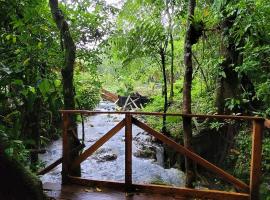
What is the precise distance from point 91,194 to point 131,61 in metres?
5.45

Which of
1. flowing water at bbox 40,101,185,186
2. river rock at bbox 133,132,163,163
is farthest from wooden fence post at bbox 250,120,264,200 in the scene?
river rock at bbox 133,132,163,163

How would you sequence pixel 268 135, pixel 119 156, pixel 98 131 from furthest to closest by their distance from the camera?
pixel 98 131 → pixel 119 156 → pixel 268 135

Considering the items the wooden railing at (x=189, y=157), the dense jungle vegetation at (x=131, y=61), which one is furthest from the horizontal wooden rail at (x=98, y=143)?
the dense jungle vegetation at (x=131, y=61)

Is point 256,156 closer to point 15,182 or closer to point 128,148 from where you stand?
point 128,148

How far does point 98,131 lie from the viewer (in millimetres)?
11680

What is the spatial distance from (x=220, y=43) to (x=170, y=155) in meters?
2.96

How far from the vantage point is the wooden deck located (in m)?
4.04

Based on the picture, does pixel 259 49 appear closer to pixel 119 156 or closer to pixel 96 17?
pixel 96 17

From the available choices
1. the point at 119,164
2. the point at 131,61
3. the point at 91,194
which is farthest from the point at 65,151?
the point at 131,61

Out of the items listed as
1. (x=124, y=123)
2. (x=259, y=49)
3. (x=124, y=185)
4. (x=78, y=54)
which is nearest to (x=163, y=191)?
(x=124, y=185)

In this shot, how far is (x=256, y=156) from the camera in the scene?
12.2 ft

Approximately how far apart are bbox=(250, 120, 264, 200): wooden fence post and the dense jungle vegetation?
1258 millimetres

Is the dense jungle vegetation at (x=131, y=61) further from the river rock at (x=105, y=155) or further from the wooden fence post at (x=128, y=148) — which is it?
the river rock at (x=105, y=155)

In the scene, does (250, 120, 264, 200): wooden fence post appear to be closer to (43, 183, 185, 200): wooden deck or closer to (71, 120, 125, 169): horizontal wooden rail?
(43, 183, 185, 200): wooden deck
